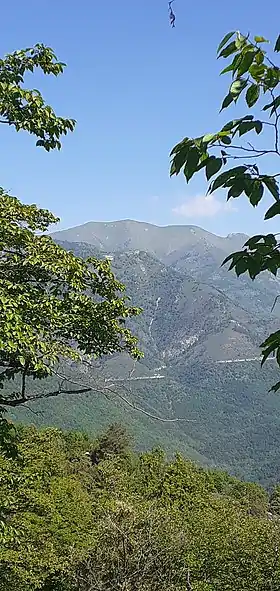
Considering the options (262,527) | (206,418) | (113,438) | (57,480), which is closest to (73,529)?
(57,480)

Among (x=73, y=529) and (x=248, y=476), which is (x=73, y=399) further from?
(x=73, y=529)

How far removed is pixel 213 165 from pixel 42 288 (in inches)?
172

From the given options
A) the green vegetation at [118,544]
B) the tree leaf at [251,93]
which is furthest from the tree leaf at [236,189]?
the green vegetation at [118,544]

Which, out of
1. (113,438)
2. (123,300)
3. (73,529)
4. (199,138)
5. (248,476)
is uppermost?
(199,138)

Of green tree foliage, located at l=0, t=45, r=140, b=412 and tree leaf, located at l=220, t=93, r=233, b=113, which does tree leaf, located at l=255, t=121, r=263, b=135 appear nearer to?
tree leaf, located at l=220, t=93, r=233, b=113

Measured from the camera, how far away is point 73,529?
878 inches

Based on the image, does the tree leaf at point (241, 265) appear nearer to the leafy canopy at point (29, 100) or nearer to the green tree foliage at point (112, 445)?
the leafy canopy at point (29, 100)

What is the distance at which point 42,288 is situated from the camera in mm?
6074

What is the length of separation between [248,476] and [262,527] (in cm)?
12116

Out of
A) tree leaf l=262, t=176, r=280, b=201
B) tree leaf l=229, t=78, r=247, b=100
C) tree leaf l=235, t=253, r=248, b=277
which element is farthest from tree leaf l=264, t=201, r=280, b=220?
tree leaf l=229, t=78, r=247, b=100

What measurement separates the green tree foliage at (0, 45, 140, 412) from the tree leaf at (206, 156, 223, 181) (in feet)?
10.4

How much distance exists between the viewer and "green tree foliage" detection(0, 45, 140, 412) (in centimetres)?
529

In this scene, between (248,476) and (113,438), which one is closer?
Answer: (113,438)

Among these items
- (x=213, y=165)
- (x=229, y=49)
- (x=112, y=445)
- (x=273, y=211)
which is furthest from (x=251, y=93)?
(x=112, y=445)
